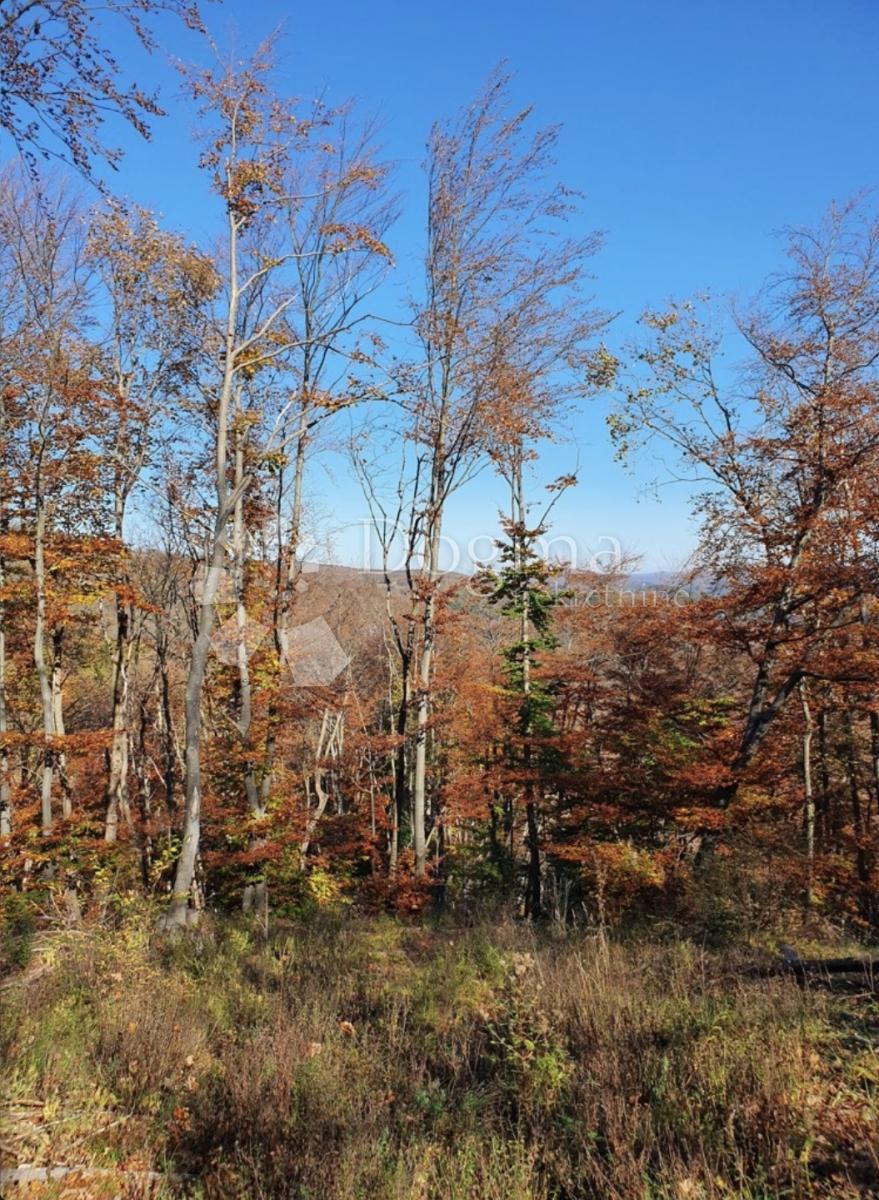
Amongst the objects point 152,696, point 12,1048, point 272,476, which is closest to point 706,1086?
point 12,1048

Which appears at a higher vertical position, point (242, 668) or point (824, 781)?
point (242, 668)

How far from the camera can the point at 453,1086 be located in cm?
382

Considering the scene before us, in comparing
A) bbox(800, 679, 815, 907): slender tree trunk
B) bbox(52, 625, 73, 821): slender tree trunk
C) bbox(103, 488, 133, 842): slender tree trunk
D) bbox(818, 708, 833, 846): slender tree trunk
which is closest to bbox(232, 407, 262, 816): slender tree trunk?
bbox(103, 488, 133, 842): slender tree trunk

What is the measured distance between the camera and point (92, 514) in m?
13.9

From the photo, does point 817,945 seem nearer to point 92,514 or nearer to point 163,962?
point 163,962

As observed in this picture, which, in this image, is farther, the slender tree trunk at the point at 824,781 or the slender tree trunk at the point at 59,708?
the slender tree trunk at the point at 824,781

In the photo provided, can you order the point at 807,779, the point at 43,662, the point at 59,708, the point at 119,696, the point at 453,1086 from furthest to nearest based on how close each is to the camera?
1. the point at 119,696
2. the point at 59,708
3. the point at 807,779
4. the point at 43,662
5. the point at 453,1086

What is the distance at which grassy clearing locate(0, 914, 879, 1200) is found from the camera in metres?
2.89

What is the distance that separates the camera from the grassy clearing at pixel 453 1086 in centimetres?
289

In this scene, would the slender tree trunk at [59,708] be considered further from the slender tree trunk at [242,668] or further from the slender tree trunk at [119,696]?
the slender tree trunk at [242,668]

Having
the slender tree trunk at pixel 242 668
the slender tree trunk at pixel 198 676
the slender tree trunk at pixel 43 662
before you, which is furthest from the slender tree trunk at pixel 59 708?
the slender tree trunk at pixel 198 676

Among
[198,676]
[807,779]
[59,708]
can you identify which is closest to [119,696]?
[59,708]

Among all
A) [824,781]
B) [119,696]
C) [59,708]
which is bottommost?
[824,781]

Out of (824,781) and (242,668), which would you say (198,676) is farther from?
(824,781)
